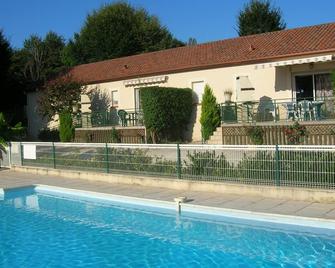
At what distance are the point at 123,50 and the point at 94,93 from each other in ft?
66.2

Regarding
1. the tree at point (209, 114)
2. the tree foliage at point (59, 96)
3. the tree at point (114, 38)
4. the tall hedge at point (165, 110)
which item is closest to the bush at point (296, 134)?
the tree at point (209, 114)

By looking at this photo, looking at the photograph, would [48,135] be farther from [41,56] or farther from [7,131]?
[41,56]

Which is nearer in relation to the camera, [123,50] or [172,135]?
[172,135]

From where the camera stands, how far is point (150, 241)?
33.2 feet

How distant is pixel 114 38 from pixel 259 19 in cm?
1563

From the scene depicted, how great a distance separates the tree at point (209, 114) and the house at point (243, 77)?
0.87 meters

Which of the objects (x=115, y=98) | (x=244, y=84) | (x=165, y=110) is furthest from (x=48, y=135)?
(x=244, y=84)

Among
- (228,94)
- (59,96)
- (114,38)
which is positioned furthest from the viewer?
(114,38)

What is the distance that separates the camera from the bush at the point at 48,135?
115 ft

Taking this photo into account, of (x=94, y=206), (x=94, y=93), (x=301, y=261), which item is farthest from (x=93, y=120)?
(x=301, y=261)

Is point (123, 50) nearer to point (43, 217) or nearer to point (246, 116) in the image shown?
point (246, 116)

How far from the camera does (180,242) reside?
9969mm

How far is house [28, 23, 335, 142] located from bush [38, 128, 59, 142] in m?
2.84

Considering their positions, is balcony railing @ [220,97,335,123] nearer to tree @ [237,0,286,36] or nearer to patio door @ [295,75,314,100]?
patio door @ [295,75,314,100]
